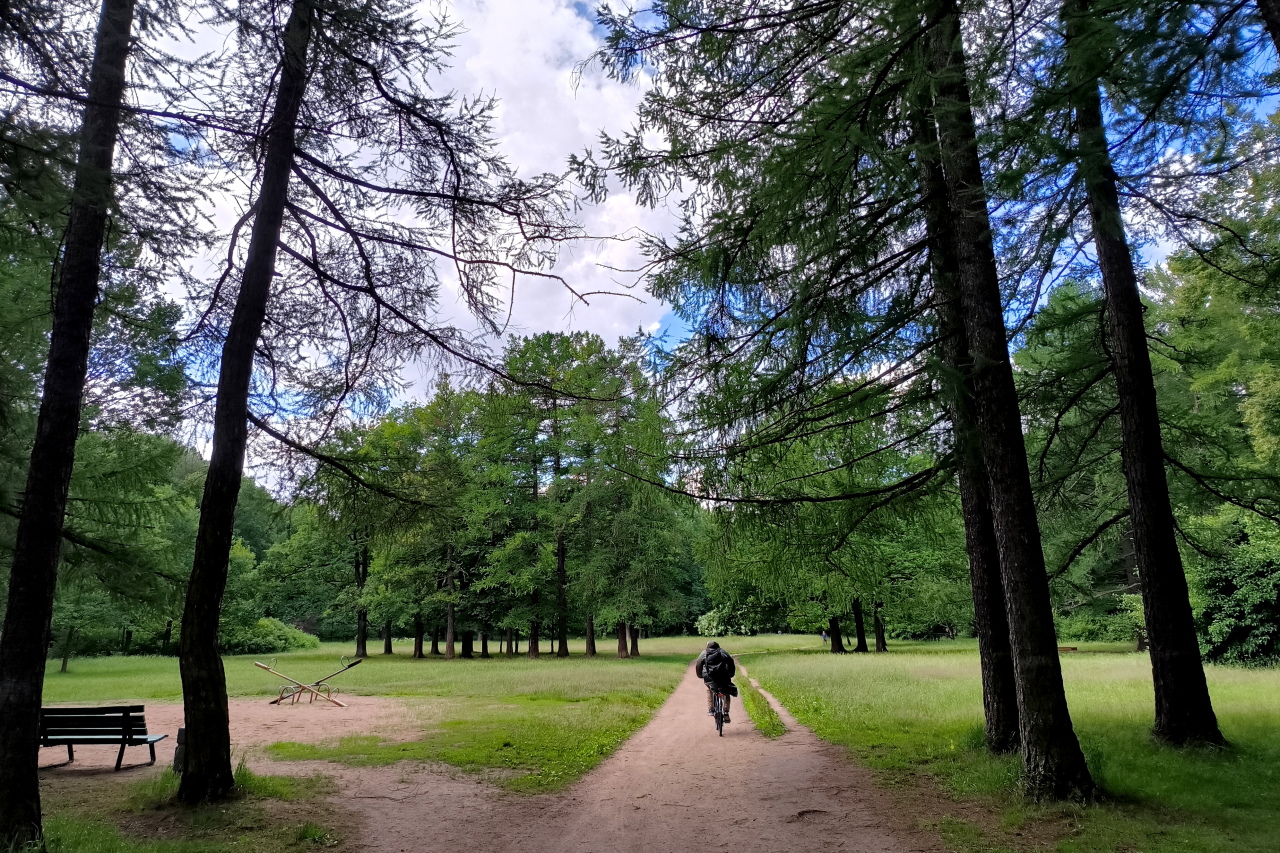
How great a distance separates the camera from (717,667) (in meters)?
10.8

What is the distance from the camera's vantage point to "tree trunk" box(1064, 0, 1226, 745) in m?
7.43

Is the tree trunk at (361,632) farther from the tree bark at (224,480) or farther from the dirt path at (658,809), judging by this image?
the tree bark at (224,480)

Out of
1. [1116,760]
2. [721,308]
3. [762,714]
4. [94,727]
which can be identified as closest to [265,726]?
[94,727]

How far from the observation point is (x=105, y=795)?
6.61 m

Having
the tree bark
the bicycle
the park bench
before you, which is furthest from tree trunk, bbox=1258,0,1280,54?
the park bench

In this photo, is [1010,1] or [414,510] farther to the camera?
[414,510]

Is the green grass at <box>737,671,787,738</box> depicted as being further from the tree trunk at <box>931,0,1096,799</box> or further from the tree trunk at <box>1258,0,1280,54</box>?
the tree trunk at <box>1258,0,1280,54</box>

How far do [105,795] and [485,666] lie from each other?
853 inches

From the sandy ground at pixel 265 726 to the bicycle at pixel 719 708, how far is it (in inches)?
189

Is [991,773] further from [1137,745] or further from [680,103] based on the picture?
[680,103]

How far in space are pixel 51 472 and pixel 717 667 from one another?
29.0 feet

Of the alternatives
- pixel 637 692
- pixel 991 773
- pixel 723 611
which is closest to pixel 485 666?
pixel 637 692

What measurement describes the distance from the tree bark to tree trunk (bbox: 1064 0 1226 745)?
333 inches

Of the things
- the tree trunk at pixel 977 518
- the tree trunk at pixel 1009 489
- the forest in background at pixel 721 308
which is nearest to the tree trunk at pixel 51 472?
the forest in background at pixel 721 308
